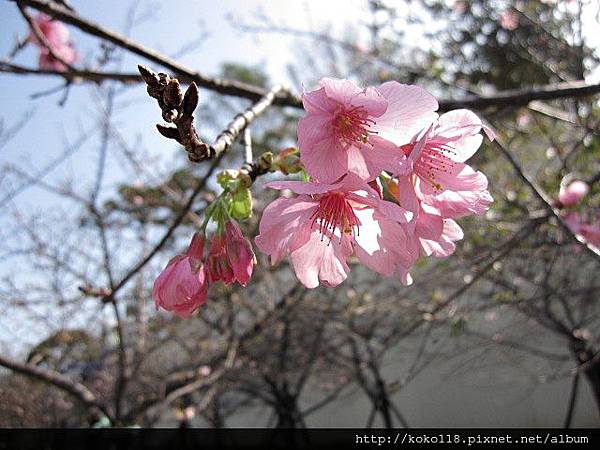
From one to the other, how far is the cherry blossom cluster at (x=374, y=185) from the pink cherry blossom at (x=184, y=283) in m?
0.11

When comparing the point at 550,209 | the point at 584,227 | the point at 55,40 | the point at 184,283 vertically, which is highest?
the point at 55,40

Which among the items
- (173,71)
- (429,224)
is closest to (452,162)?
(429,224)

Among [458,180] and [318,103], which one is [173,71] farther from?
[458,180]

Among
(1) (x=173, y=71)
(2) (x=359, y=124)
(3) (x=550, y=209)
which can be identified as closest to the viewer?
(2) (x=359, y=124)

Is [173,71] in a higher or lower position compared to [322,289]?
lower

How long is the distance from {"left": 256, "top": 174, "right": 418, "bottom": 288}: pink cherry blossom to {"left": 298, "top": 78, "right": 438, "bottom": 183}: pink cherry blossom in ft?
0.18

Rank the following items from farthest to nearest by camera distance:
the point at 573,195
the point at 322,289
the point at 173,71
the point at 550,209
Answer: the point at 322,289, the point at 573,195, the point at 550,209, the point at 173,71

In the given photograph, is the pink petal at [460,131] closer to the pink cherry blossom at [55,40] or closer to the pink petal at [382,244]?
the pink petal at [382,244]

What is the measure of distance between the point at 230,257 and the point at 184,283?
88 mm

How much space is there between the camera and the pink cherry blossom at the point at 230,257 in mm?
776

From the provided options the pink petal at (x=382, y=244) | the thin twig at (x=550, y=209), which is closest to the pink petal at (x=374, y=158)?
the pink petal at (x=382, y=244)

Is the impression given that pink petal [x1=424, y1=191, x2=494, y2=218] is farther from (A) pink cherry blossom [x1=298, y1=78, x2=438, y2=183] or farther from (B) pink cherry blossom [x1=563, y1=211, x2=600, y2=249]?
(B) pink cherry blossom [x1=563, y1=211, x2=600, y2=249]

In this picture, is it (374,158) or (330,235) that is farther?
(330,235)

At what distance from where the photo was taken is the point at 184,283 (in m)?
0.79
